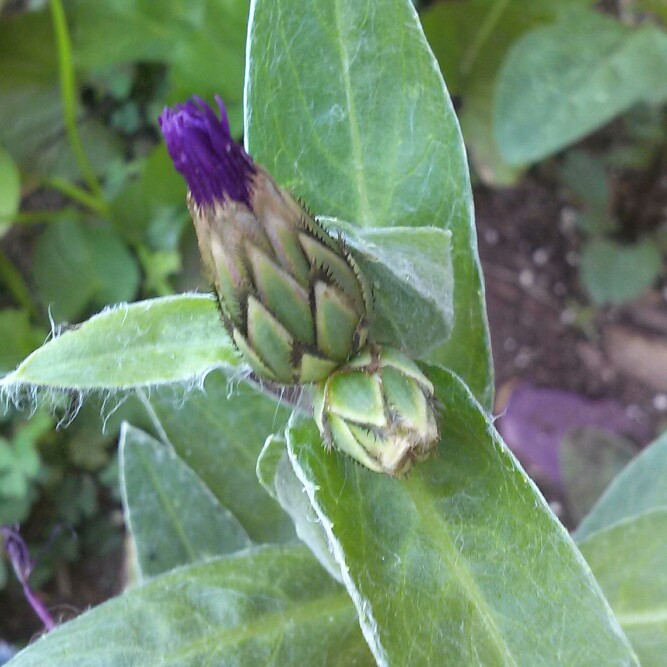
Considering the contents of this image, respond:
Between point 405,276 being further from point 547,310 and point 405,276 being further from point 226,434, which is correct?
point 547,310

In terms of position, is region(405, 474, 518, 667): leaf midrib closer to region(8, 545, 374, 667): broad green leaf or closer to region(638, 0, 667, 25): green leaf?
region(8, 545, 374, 667): broad green leaf

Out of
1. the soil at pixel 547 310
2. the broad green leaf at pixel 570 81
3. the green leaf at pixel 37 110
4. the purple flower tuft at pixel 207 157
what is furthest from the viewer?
the soil at pixel 547 310

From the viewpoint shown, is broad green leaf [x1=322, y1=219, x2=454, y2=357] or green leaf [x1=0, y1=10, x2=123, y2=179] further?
green leaf [x1=0, y1=10, x2=123, y2=179]

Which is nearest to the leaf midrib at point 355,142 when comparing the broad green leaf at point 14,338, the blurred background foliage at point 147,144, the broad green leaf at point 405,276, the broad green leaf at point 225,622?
the broad green leaf at point 405,276

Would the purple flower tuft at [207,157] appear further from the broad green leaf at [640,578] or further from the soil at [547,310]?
the soil at [547,310]

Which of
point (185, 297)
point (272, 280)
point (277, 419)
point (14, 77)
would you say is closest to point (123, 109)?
point (14, 77)

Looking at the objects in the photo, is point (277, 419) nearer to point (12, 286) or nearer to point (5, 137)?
point (12, 286)

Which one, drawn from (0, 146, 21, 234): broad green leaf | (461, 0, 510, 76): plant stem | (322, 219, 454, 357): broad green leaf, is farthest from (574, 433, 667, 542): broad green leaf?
(0, 146, 21, 234): broad green leaf

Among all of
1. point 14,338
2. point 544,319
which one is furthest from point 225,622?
point 544,319
